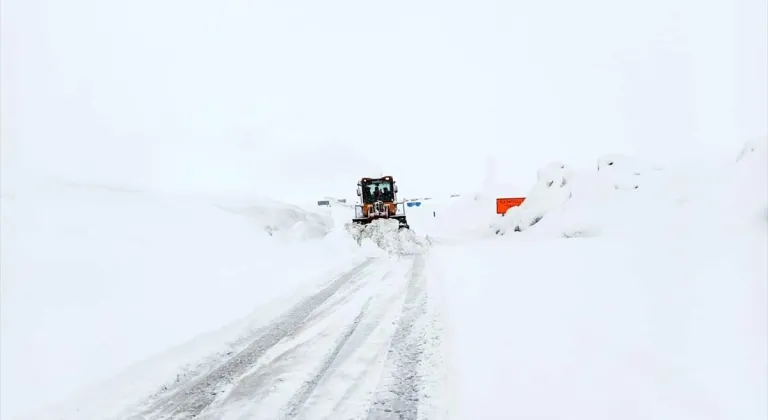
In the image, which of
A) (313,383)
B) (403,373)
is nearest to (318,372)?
(313,383)

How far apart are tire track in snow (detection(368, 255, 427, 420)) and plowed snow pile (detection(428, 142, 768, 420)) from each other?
345 millimetres

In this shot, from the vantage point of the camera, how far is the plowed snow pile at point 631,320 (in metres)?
3.83

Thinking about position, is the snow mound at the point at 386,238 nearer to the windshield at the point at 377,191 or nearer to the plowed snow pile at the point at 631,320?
the windshield at the point at 377,191

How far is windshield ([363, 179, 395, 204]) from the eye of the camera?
2520 cm

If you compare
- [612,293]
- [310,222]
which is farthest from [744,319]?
[310,222]

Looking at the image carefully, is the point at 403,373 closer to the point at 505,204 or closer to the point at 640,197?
the point at 640,197

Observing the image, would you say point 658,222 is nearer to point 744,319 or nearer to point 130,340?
point 744,319

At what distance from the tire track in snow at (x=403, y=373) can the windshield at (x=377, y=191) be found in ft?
57.3

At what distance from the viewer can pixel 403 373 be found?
15.5ft

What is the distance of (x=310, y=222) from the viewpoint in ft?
69.8

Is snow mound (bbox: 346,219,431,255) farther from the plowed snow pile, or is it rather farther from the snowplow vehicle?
the plowed snow pile

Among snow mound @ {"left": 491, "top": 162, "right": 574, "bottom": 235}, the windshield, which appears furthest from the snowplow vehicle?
snow mound @ {"left": 491, "top": 162, "right": 574, "bottom": 235}

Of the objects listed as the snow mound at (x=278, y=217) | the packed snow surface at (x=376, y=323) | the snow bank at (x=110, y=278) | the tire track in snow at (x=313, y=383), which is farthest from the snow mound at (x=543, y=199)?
the tire track in snow at (x=313, y=383)

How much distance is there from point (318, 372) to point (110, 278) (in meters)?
4.33
